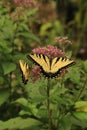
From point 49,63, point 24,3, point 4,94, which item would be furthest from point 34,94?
point 24,3

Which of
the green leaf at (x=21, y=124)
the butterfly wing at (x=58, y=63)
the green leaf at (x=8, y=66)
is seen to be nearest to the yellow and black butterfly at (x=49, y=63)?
the butterfly wing at (x=58, y=63)

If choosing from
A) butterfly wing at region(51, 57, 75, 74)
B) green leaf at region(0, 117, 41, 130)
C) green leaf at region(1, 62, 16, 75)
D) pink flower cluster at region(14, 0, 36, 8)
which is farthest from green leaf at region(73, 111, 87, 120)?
pink flower cluster at region(14, 0, 36, 8)

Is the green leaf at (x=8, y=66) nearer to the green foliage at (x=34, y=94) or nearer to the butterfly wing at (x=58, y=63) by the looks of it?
the green foliage at (x=34, y=94)

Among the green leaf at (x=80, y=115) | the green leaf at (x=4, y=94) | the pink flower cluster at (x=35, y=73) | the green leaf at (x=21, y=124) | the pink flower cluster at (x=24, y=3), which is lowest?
the green leaf at (x=21, y=124)

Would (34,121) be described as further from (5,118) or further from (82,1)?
(82,1)

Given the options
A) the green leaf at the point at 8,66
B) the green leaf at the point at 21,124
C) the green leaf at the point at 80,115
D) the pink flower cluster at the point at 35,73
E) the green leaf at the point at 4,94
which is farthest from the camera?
the green leaf at the point at 4,94

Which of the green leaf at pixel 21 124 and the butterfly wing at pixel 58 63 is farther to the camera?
the green leaf at pixel 21 124

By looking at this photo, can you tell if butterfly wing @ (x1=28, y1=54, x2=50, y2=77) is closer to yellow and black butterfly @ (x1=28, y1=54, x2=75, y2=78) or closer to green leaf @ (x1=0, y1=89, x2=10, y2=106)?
yellow and black butterfly @ (x1=28, y1=54, x2=75, y2=78)

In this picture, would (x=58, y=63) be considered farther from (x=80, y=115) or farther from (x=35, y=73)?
(x=80, y=115)
